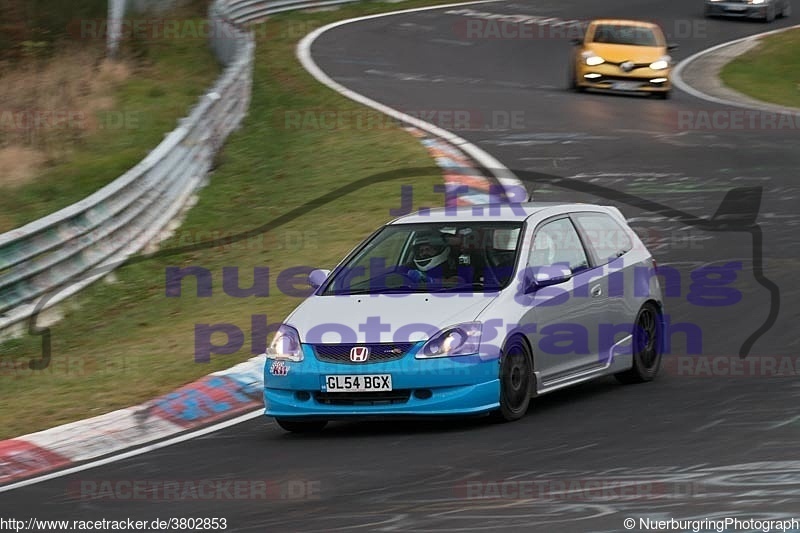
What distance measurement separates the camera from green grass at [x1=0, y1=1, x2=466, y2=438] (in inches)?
465

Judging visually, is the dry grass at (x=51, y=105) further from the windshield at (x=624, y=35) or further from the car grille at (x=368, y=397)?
the car grille at (x=368, y=397)

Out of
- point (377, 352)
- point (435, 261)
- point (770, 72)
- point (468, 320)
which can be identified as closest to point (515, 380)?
point (468, 320)

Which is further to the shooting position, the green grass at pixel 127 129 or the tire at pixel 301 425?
the green grass at pixel 127 129

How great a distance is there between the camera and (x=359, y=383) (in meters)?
9.13

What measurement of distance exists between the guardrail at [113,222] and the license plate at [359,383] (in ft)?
18.7

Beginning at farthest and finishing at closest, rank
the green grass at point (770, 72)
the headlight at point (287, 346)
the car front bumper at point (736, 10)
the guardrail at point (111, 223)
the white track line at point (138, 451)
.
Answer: the car front bumper at point (736, 10)
the green grass at point (770, 72)
the guardrail at point (111, 223)
the headlight at point (287, 346)
the white track line at point (138, 451)

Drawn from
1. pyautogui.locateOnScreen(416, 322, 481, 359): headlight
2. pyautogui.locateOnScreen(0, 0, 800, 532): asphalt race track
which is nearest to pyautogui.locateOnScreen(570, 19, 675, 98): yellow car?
pyautogui.locateOnScreen(0, 0, 800, 532): asphalt race track

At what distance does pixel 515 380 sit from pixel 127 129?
48.2 ft

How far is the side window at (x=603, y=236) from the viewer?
424 inches

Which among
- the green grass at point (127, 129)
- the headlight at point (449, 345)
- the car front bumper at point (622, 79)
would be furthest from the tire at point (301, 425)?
the car front bumper at point (622, 79)

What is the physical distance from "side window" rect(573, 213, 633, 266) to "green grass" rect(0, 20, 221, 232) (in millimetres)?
8802

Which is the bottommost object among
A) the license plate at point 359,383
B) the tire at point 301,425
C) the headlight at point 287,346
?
the tire at point 301,425

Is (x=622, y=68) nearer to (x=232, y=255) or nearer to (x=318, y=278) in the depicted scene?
(x=232, y=255)

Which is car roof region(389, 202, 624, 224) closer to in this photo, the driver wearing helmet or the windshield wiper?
the driver wearing helmet
